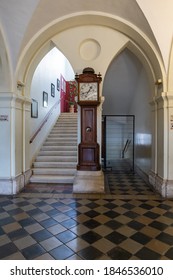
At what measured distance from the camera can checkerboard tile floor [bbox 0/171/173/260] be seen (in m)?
2.06

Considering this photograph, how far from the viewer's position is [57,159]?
548 centimetres

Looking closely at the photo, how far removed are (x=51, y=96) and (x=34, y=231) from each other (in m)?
5.94

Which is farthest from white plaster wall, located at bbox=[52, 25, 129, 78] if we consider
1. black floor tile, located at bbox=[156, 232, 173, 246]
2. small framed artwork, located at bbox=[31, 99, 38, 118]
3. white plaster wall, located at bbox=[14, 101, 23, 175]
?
black floor tile, located at bbox=[156, 232, 173, 246]

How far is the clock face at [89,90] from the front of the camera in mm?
4082

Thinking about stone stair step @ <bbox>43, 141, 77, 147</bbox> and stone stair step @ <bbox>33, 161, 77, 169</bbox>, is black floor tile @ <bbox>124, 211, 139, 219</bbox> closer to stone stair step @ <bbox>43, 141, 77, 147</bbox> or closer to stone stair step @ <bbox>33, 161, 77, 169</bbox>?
stone stair step @ <bbox>33, 161, 77, 169</bbox>

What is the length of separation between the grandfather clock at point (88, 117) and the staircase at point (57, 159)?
83cm

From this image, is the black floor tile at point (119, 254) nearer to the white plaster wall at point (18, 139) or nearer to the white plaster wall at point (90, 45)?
the white plaster wall at point (18, 139)

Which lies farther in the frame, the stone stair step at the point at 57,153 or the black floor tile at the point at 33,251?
the stone stair step at the point at 57,153

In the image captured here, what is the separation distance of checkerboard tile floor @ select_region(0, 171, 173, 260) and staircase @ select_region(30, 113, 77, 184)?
2.96 feet

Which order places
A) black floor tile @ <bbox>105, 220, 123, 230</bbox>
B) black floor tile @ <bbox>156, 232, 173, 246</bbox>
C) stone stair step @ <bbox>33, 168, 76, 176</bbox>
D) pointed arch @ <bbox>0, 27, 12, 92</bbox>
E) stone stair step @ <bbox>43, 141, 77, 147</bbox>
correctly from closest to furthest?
Result: 1. black floor tile @ <bbox>156, 232, 173, 246</bbox>
2. black floor tile @ <bbox>105, 220, 123, 230</bbox>
3. pointed arch @ <bbox>0, 27, 12, 92</bbox>
4. stone stair step @ <bbox>33, 168, 76, 176</bbox>
5. stone stair step @ <bbox>43, 141, 77, 147</bbox>

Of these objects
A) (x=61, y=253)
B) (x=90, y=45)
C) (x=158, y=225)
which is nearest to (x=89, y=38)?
(x=90, y=45)

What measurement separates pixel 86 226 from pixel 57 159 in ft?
9.90

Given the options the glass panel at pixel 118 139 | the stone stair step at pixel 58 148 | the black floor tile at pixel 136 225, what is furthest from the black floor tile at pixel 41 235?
the glass panel at pixel 118 139
